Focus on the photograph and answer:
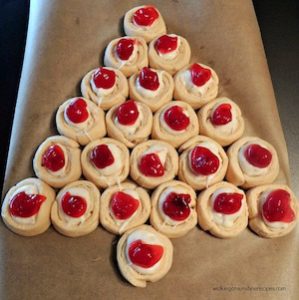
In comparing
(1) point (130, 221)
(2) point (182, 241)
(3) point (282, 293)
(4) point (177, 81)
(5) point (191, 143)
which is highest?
(4) point (177, 81)

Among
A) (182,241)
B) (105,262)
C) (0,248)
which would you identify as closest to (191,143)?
(182,241)

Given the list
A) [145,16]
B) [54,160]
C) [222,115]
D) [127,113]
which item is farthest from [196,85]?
[54,160]

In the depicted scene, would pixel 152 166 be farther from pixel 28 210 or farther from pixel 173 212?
pixel 28 210

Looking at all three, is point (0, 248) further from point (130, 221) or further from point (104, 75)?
point (104, 75)

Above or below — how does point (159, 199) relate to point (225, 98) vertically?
below

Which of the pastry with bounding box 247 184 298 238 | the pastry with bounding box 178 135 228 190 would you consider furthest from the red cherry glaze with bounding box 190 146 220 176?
the pastry with bounding box 247 184 298 238

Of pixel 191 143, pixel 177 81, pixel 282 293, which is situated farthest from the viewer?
pixel 177 81

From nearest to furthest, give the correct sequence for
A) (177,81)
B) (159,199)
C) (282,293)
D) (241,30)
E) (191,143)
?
1. (282,293)
2. (159,199)
3. (191,143)
4. (177,81)
5. (241,30)

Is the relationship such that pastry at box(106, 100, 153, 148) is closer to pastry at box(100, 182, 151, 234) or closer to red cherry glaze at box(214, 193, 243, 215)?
pastry at box(100, 182, 151, 234)
